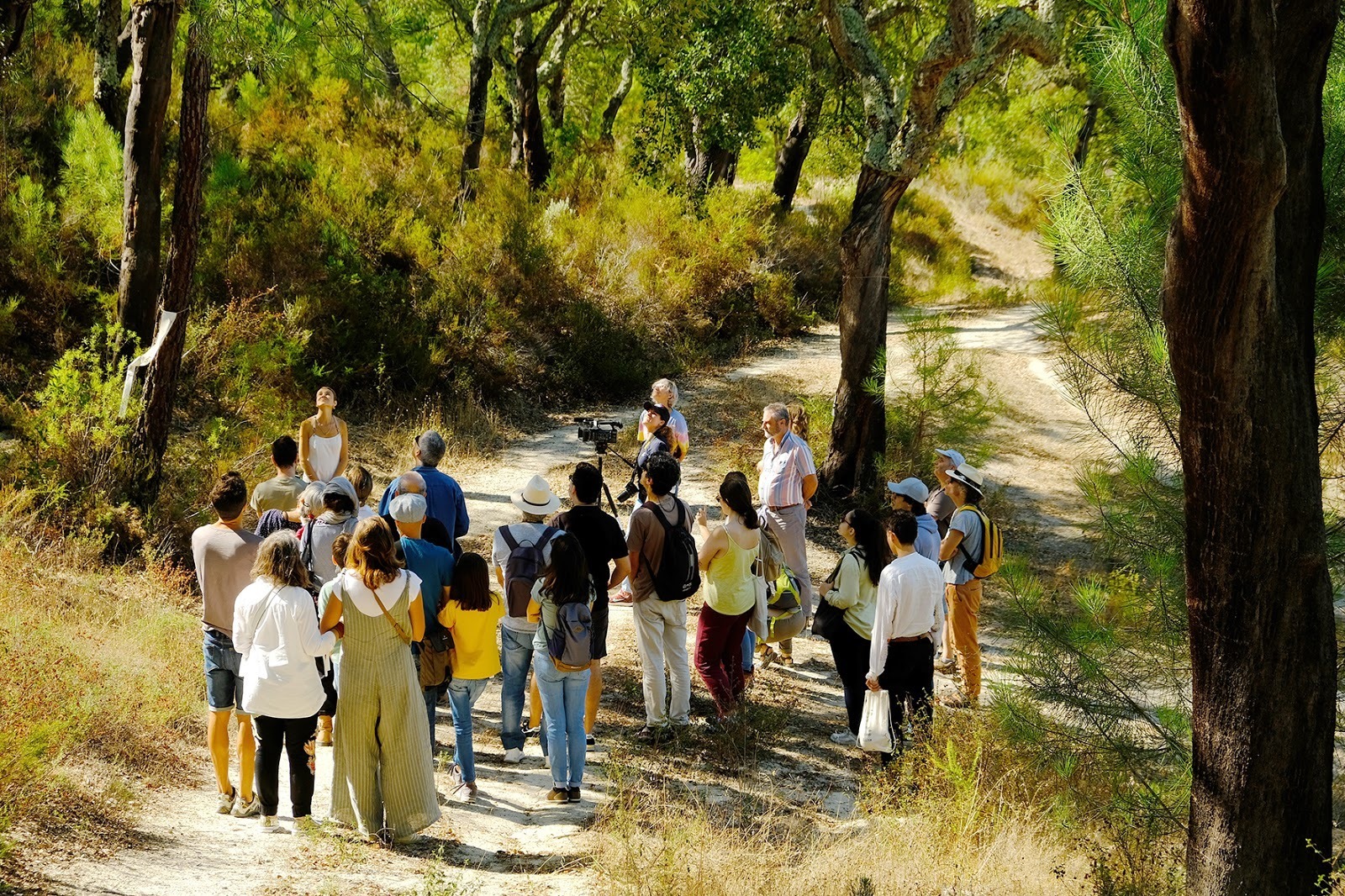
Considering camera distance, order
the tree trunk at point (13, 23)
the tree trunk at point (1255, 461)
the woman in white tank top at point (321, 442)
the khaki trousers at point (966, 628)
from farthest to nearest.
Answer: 1. the tree trunk at point (13, 23)
2. the woman in white tank top at point (321, 442)
3. the khaki trousers at point (966, 628)
4. the tree trunk at point (1255, 461)

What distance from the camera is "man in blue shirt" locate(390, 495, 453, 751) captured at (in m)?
5.39

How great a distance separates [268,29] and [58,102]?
7.08m

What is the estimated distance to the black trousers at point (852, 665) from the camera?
667 centimetres

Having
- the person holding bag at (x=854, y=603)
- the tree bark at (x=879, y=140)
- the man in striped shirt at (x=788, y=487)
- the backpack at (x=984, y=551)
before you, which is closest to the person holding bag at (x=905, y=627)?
the person holding bag at (x=854, y=603)

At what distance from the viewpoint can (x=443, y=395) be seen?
1384 cm

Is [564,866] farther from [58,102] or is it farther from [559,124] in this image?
[559,124]

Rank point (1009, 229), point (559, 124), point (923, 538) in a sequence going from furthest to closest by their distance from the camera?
point (1009, 229) < point (559, 124) < point (923, 538)

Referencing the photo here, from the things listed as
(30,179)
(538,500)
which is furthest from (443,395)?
(538,500)

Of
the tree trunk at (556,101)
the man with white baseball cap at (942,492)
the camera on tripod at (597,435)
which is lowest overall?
the man with white baseball cap at (942,492)

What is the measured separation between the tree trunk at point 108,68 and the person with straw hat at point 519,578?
993cm

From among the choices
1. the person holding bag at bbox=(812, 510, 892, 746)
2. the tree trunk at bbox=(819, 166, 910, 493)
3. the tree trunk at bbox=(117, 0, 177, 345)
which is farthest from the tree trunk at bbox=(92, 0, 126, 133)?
the person holding bag at bbox=(812, 510, 892, 746)

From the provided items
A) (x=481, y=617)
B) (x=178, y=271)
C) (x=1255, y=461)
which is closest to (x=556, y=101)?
(x=178, y=271)

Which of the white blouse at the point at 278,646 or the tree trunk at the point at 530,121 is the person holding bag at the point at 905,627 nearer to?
the white blouse at the point at 278,646

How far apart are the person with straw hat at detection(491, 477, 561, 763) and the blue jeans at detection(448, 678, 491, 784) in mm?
303
